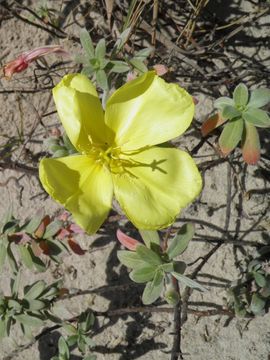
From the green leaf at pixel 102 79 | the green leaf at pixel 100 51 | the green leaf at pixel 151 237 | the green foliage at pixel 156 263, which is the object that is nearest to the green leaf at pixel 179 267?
the green foliage at pixel 156 263

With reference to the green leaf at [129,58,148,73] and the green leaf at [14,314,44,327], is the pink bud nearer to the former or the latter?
the green leaf at [129,58,148,73]

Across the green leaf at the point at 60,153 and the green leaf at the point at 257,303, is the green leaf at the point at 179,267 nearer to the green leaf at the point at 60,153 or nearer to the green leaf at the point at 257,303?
the green leaf at the point at 257,303

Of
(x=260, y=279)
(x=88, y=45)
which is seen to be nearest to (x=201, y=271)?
(x=260, y=279)

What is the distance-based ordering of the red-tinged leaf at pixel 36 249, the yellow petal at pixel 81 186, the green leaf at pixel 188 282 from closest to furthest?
the yellow petal at pixel 81 186 → the green leaf at pixel 188 282 → the red-tinged leaf at pixel 36 249

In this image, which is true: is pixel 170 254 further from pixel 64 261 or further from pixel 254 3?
pixel 254 3

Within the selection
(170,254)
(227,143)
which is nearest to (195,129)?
(227,143)

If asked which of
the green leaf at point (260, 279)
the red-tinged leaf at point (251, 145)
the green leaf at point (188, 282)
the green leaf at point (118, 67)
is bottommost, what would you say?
the green leaf at point (260, 279)

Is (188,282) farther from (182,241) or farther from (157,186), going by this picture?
(157,186)
